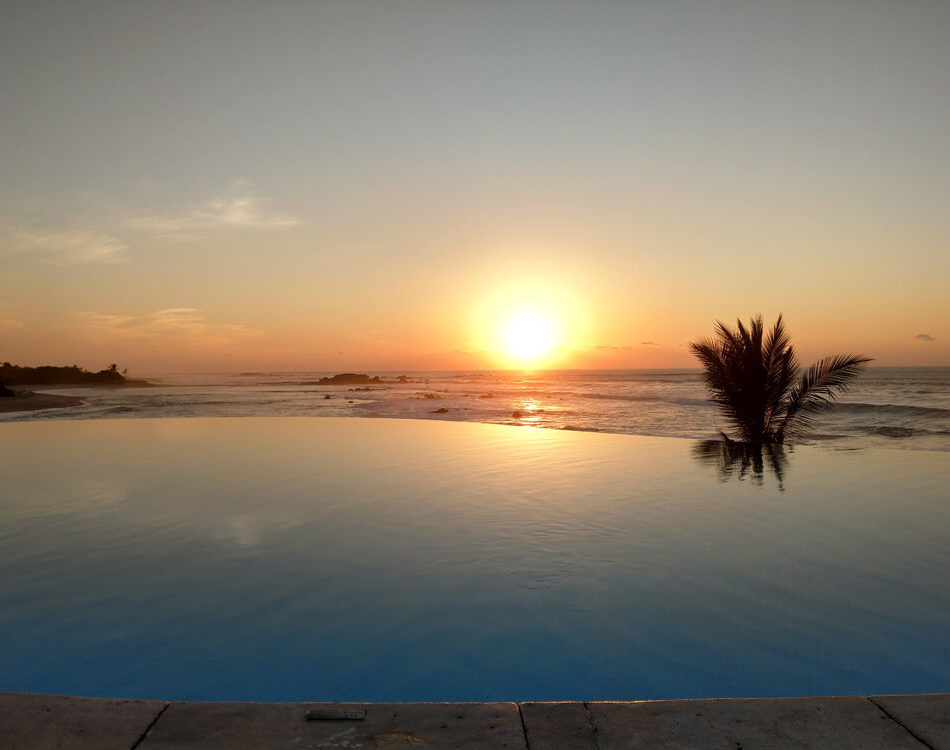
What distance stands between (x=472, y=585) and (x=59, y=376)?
69075 millimetres

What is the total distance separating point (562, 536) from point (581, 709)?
13.0 feet

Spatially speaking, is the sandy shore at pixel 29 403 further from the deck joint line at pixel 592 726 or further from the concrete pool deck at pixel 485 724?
the deck joint line at pixel 592 726

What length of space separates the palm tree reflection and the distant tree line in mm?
61970

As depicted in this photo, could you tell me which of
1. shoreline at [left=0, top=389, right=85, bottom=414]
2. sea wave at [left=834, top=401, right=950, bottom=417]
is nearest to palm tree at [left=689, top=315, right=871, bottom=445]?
sea wave at [left=834, top=401, right=950, bottom=417]

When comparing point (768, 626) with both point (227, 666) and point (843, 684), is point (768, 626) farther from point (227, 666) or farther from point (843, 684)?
point (227, 666)

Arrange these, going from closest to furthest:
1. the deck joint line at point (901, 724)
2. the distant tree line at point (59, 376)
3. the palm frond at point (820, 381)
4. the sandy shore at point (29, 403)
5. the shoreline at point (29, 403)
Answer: the deck joint line at point (901, 724) < the palm frond at point (820, 381) < the shoreline at point (29, 403) < the sandy shore at point (29, 403) < the distant tree line at point (59, 376)

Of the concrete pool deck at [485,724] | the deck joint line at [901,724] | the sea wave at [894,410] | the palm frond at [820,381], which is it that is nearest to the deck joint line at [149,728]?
the concrete pool deck at [485,724]

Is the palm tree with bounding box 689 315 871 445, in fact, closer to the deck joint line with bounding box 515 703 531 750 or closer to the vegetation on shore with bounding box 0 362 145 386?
the deck joint line with bounding box 515 703 531 750

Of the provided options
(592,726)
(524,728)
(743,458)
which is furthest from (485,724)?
(743,458)

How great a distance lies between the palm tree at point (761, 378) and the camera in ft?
52.5

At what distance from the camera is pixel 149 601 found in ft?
16.2

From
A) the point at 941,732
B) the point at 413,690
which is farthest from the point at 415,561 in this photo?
the point at 941,732

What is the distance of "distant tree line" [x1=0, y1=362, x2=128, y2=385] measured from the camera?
185 ft

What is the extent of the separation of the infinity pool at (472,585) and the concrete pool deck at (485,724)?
0.77 metres
